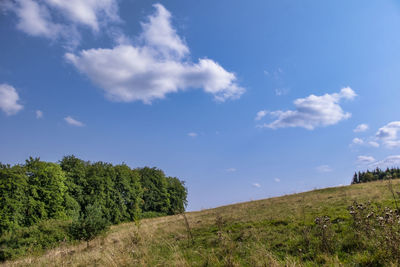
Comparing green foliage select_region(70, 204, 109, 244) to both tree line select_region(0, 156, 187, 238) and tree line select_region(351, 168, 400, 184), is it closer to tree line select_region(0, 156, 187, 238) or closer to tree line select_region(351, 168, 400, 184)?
tree line select_region(0, 156, 187, 238)

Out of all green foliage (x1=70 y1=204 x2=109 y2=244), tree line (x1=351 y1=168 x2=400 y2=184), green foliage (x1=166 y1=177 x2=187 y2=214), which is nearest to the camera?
green foliage (x1=70 y1=204 x2=109 y2=244)

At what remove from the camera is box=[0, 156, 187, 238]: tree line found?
20.5 metres

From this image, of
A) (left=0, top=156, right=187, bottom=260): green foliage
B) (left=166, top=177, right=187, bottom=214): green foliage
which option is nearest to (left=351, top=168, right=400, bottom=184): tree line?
(left=166, top=177, right=187, bottom=214): green foliage

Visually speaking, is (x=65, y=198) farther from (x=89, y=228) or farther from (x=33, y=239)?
(x=89, y=228)

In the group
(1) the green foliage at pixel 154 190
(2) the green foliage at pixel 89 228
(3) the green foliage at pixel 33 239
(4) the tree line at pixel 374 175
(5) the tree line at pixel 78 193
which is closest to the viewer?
(2) the green foliage at pixel 89 228

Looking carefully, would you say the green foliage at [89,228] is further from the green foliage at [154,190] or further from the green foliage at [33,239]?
the green foliage at [154,190]

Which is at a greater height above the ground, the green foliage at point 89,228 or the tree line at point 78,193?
the tree line at point 78,193

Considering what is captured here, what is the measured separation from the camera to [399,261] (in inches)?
189

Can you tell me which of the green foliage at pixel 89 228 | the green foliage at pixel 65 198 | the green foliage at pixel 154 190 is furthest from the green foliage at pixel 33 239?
the green foliage at pixel 154 190

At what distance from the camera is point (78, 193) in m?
28.7

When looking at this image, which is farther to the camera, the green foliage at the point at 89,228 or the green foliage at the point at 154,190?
the green foliage at the point at 154,190

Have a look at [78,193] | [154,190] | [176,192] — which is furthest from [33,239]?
[176,192]

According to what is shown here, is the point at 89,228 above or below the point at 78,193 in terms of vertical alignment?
below

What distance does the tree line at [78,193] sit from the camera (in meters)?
Answer: 20.5
